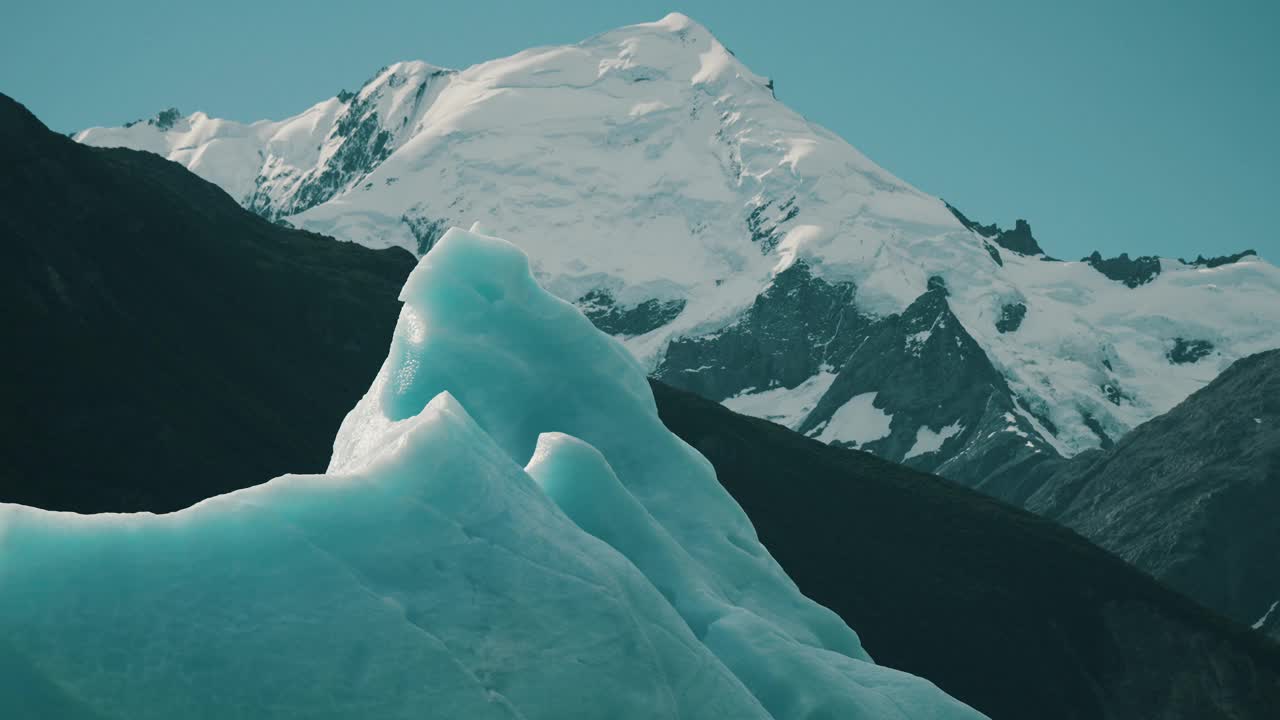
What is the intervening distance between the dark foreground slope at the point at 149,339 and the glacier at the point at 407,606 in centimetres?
6036

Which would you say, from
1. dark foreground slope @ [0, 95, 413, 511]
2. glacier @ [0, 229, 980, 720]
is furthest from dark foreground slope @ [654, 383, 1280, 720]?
glacier @ [0, 229, 980, 720]

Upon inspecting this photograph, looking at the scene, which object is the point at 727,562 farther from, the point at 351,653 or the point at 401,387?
the point at 351,653

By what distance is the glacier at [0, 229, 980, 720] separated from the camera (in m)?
15.2

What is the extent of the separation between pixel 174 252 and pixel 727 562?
3979 inches

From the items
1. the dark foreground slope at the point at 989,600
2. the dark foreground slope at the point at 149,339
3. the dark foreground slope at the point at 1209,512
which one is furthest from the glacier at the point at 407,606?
the dark foreground slope at the point at 1209,512

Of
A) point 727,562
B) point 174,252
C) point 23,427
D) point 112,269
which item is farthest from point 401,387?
point 174,252

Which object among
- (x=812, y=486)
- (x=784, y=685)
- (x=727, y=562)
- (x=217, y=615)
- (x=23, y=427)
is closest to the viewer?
(x=217, y=615)

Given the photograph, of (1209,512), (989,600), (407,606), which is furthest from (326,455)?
(1209,512)

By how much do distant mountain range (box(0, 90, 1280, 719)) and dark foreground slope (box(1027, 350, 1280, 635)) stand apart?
40939mm

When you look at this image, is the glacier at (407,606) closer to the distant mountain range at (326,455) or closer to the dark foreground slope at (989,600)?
the distant mountain range at (326,455)

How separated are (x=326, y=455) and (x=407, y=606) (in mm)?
88139

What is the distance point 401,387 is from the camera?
26.2 m

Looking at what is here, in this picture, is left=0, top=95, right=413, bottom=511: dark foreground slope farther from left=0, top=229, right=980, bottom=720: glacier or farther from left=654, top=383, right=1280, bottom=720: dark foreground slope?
left=0, top=229, right=980, bottom=720: glacier

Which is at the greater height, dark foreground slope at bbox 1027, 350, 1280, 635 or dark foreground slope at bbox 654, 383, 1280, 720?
dark foreground slope at bbox 1027, 350, 1280, 635
